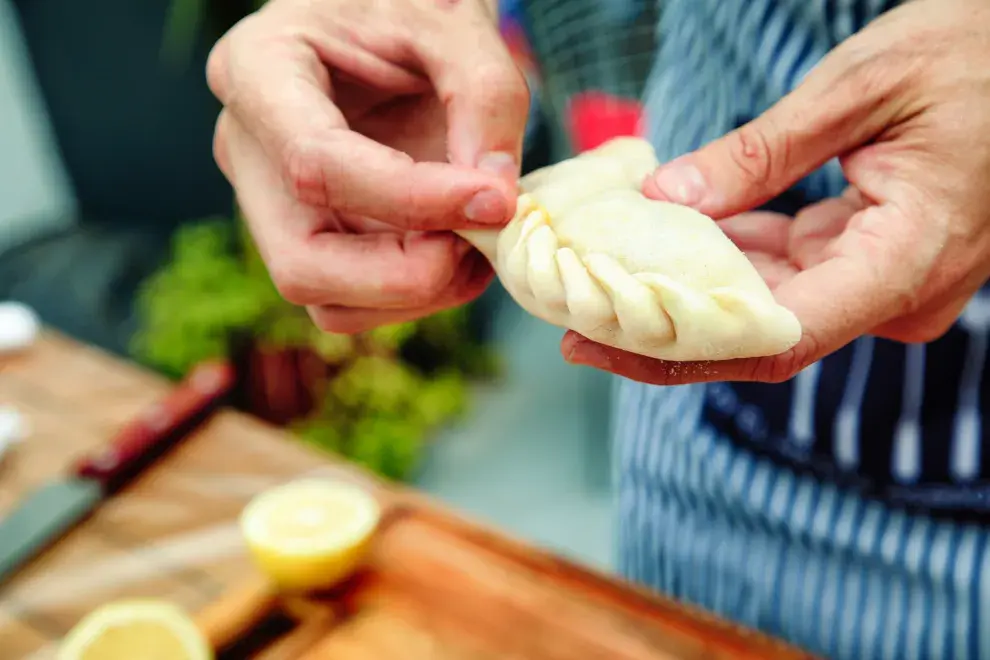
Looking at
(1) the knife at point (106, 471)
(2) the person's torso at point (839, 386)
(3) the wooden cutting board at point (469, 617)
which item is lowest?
(3) the wooden cutting board at point (469, 617)

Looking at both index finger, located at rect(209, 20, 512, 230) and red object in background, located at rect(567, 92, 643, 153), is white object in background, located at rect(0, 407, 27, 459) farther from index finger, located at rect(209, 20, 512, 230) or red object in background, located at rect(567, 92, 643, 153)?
red object in background, located at rect(567, 92, 643, 153)

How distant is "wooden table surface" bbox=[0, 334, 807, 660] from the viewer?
104 centimetres

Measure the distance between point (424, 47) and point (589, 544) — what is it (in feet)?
6.16

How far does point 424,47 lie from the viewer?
766 millimetres

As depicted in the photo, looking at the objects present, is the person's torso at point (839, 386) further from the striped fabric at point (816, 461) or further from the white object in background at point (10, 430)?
the white object in background at point (10, 430)

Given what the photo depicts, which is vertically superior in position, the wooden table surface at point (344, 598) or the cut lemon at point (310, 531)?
the cut lemon at point (310, 531)

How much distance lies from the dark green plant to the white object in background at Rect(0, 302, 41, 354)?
2.24 feet

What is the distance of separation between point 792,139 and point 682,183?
92 mm

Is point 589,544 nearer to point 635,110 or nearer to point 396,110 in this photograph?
point 635,110

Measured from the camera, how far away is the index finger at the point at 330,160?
26.4 inches

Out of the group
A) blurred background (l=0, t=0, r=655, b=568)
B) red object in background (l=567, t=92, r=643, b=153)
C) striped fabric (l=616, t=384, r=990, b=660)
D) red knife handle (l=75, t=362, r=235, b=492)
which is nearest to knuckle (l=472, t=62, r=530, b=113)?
striped fabric (l=616, t=384, r=990, b=660)

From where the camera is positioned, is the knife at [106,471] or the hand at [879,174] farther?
the knife at [106,471]

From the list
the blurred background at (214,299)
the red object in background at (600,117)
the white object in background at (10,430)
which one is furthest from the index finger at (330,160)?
the blurred background at (214,299)

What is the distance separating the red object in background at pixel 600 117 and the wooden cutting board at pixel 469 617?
95 cm
